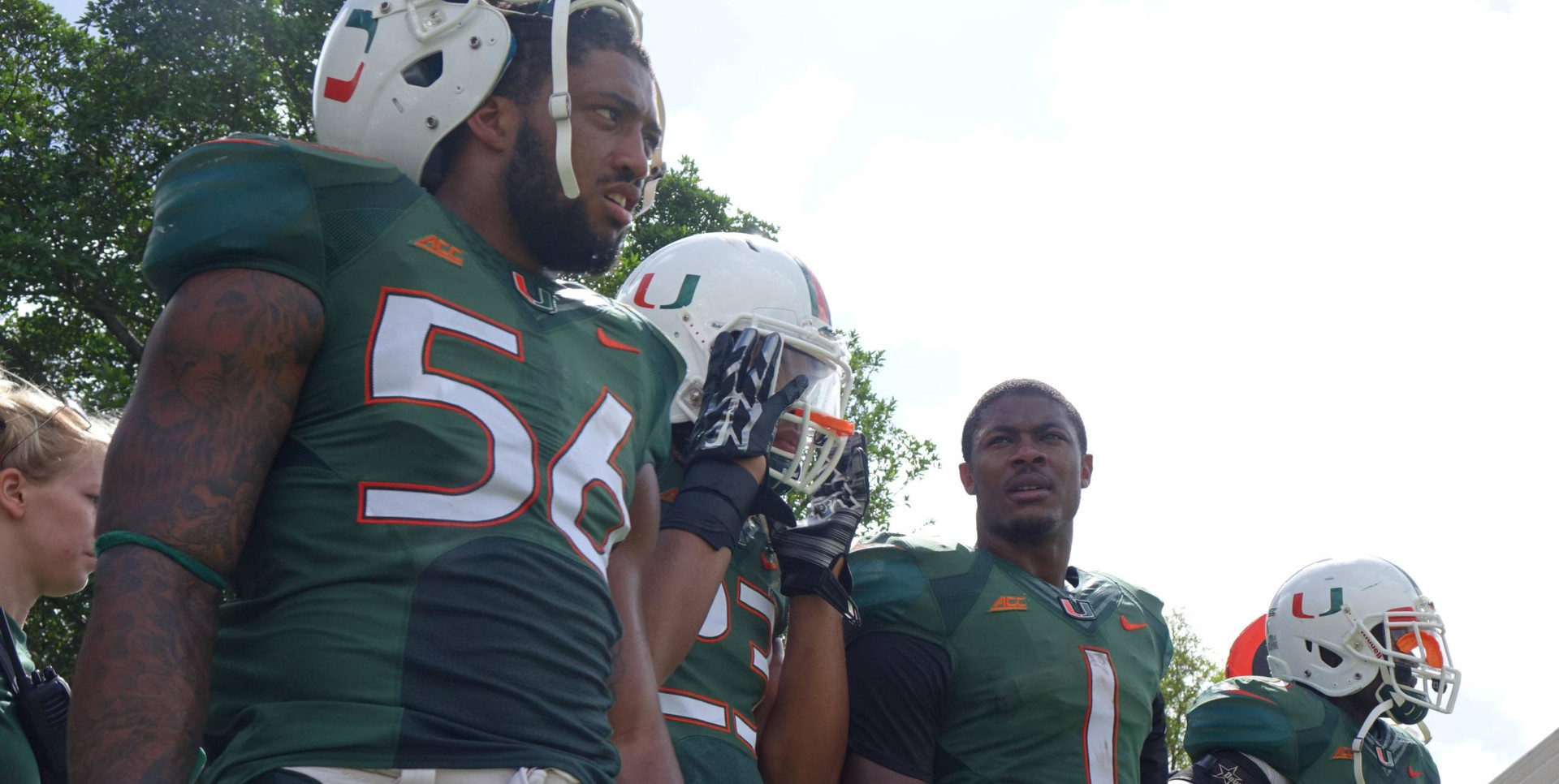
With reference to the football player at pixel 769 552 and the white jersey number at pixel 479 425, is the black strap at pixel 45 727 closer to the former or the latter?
the football player at pixel 769 552

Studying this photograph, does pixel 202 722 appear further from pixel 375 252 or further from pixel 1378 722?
pixel 1378 722

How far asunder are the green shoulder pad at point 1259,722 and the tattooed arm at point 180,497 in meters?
4.51

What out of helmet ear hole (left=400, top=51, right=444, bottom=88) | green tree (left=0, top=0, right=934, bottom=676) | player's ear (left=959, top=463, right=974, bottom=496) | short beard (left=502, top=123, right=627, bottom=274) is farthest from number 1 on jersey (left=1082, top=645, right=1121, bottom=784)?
green tree (left=0, top=0, right=934, bottom=676)

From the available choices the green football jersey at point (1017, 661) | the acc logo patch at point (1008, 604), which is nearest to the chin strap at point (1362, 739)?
the green football jersey at point (1017, 661)

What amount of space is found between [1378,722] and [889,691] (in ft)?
9.70

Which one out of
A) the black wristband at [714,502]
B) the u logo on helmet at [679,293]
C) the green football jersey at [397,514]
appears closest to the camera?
the green football jersey at [397,514]

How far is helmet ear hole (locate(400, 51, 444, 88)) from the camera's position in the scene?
8.14ft

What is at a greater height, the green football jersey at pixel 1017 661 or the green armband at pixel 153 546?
the green football jersey at pixel 1017 661

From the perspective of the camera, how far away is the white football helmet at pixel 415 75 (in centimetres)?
245

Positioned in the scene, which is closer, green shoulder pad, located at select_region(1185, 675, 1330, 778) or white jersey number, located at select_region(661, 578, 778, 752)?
white jersey number, located at select_region(661, 578, 778, 752)

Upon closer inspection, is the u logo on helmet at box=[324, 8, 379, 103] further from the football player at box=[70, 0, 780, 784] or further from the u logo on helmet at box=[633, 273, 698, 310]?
the u logo on helmet at box=[633, 273, 698, 310]

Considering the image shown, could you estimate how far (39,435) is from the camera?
3.19 meters

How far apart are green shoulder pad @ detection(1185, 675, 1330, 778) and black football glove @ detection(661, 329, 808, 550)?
2.85 meters

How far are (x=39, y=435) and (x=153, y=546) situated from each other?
5.53 ft
